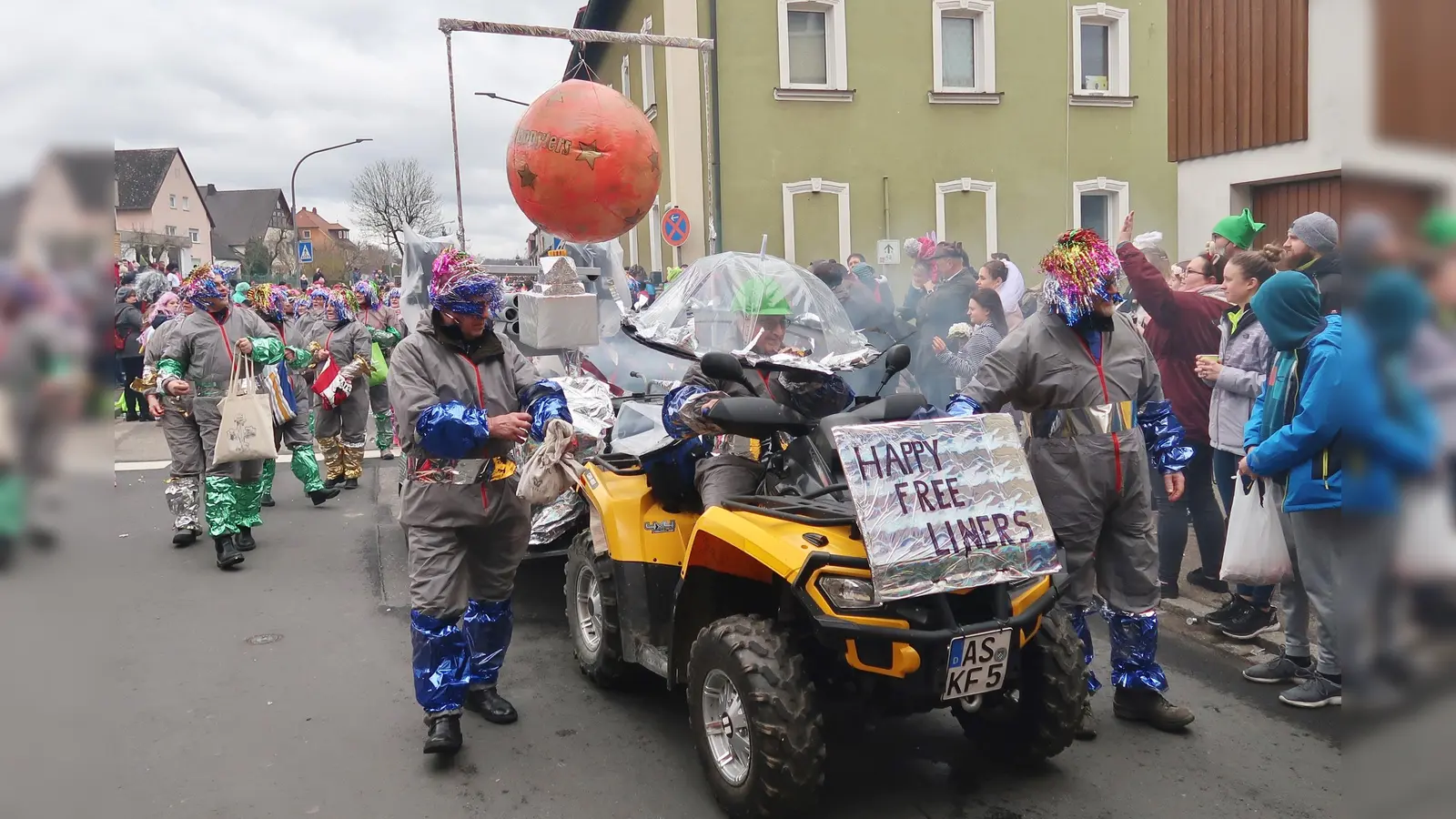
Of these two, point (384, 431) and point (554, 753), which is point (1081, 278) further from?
point (384, 431)

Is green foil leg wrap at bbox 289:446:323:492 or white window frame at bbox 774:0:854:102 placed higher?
white window frame at bbox 774:0:854:102

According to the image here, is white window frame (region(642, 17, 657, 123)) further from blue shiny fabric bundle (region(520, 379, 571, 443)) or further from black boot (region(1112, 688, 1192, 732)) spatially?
black boot (region(1112, 688, 1192, 732))

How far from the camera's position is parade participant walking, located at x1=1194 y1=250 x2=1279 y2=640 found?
5430 mm

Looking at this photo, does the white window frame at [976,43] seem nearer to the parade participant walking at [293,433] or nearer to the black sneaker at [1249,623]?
the parade participant walking at [293,433]

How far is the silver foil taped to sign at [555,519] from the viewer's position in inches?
223

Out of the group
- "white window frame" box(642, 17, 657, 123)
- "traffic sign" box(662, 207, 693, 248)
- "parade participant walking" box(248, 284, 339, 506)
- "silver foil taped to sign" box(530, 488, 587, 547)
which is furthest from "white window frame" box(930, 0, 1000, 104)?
"silver foil taped to sign" box(530, 488, 587, 547)

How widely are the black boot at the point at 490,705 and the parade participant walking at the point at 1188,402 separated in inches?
147

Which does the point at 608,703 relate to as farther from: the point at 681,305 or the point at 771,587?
the point at 681,305

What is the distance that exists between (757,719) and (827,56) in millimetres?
16769

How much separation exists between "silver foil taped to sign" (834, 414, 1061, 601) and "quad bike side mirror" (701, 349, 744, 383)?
576 mm

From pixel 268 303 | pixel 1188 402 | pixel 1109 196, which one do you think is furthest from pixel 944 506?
pixel 1109 196
